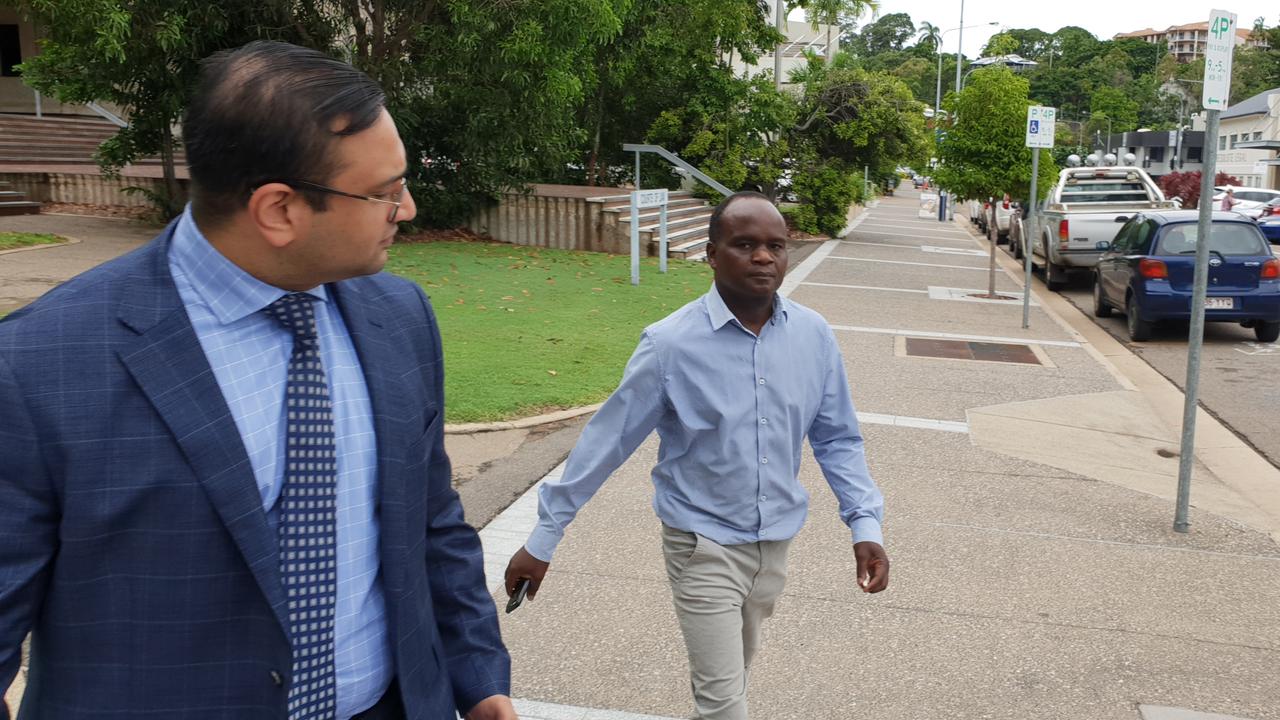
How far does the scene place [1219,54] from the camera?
19.9ft

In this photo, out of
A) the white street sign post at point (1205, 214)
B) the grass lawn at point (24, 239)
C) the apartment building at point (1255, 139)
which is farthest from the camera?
the apartment building at point (1255, 139)

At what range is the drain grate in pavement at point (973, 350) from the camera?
37.5ft

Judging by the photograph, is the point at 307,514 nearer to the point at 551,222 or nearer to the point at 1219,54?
the point at 1219,54

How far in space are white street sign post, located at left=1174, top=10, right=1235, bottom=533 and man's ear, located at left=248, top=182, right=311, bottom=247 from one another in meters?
5.46

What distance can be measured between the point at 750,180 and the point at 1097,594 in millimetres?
21199

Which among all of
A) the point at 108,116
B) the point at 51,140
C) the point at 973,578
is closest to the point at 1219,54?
the point at 973,578

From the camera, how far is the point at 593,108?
79.4ft

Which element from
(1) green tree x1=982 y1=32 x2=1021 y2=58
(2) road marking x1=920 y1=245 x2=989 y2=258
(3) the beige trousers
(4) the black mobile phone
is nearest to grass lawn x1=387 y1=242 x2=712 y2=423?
(4) the black mobile phone

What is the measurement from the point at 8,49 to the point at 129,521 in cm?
3478

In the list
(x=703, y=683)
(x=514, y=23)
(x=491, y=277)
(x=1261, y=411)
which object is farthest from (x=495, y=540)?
(x=514, y=23)

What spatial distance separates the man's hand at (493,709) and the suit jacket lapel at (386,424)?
34cm

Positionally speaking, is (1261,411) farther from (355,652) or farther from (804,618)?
(355,652)

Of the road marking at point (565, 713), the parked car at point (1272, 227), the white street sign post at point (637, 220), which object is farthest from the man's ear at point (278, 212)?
the parked car at point (1272, 227)

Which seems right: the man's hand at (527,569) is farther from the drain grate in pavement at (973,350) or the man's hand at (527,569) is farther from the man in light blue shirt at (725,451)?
the drain grate in pavement at (973,350)
